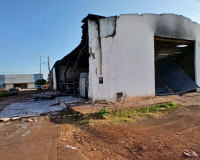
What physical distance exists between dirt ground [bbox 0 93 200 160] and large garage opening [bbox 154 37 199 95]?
4699mm

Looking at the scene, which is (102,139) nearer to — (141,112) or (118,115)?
(118,115)

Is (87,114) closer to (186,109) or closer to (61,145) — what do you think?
(61,145)

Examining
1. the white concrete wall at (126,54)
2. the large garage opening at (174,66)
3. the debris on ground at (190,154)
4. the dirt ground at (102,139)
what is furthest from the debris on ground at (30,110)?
the large garage opening at (174,66)

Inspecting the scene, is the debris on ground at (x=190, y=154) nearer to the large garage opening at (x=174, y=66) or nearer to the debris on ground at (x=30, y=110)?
the debris on ground at (x=30, y=110)

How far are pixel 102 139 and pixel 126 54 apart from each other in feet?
14.9

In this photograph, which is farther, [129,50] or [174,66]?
[174,66]

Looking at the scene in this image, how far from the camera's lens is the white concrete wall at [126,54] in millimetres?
6355

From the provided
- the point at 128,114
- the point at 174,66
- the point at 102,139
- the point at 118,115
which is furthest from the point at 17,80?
the point at 102,139

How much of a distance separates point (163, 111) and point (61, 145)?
13.4 ft

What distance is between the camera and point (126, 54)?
6.80 metres

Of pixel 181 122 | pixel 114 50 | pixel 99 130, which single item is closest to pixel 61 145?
pixel 99 130

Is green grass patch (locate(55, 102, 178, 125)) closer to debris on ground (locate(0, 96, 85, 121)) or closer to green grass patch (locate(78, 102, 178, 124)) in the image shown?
green grass patch (locate(78, 102, 178, 124))

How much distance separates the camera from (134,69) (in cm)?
696

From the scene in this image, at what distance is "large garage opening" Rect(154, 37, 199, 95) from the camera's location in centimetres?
880
